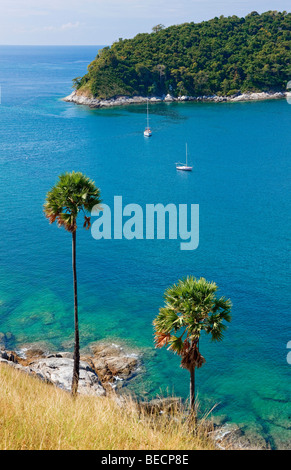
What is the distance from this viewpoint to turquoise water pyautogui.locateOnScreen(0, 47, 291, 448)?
3164 cm

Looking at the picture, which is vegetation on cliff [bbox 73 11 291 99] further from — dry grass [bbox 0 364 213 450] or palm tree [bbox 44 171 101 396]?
dry grass [bbox 0 364 213 450]

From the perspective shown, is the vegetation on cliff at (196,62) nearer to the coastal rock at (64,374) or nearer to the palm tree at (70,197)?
the coastal rock at (64,374)

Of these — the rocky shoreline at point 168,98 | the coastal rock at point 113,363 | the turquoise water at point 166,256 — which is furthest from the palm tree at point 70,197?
the rocky shoreline at point 168,98

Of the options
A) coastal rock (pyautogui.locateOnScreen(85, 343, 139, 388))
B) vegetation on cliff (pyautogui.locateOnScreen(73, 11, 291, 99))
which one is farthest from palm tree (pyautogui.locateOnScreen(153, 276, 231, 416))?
vegetation on cliff (pyautogui.locateOnScreen(73, 11, 291, 99))

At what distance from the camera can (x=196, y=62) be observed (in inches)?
6255

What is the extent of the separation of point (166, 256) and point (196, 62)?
416 feet

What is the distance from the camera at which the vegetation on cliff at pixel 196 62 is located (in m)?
147

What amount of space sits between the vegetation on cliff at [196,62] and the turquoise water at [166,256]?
1816 inches

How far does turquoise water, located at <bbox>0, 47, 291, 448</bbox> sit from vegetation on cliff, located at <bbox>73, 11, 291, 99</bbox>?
46.1 m

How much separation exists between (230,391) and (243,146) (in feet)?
229

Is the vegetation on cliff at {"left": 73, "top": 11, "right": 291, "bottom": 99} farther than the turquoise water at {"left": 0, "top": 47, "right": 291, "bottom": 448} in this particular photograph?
Yes

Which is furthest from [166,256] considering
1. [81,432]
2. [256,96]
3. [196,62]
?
[196,62]

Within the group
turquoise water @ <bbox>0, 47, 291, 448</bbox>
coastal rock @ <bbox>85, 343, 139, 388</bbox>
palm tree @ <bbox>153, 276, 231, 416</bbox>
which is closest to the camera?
palm tree @ <bbox>153, 276, 231, 416</bbox>

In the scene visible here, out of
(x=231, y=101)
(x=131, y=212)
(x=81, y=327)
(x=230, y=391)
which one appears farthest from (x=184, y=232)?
(x=231, y=101)
